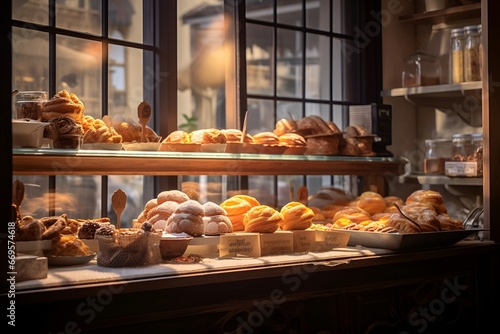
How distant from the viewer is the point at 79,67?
9.67 feet

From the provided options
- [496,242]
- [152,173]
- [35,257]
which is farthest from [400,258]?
[35,257]

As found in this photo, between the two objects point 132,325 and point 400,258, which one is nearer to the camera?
point 132,325

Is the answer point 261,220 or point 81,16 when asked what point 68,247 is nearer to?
point 261,220

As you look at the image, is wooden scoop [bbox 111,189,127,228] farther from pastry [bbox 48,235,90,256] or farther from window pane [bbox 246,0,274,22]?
window pane [bbox 246,0,274,22]

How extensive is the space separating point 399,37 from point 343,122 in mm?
630

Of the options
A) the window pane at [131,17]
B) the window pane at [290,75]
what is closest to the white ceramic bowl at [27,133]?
the window pane at [131,17]

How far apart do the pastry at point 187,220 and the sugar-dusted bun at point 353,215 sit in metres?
0.80

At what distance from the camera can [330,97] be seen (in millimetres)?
3939

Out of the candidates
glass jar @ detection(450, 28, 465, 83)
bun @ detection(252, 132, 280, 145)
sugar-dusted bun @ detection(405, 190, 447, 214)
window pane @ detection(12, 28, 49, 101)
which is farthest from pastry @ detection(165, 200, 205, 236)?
glass jar @ detection(450, 28, 465, 83)

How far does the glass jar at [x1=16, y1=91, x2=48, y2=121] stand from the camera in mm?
2377

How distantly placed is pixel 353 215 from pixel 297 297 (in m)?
0.74

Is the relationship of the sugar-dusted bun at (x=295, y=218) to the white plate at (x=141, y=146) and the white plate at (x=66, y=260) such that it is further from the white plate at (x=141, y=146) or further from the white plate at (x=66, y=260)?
the white plate at (x=66, y=260)

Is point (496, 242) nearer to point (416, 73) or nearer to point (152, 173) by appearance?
point (416, 73)

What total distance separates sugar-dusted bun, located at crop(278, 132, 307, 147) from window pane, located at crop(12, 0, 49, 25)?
1.09m
